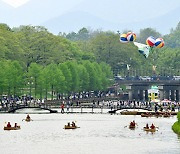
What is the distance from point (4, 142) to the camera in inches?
3620

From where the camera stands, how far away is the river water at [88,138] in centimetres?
8385

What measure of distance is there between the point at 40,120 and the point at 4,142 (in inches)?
1662

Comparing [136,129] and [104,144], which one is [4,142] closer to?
[104,144]

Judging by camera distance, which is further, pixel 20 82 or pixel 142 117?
pixel 20 82

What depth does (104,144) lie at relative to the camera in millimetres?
90125

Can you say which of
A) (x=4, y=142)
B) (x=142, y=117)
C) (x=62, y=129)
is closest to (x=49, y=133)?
(x=62, y=129)

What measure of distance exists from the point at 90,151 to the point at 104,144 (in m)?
7.53

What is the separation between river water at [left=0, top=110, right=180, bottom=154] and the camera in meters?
83.8

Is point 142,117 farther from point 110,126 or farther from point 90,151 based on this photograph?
point 90,151

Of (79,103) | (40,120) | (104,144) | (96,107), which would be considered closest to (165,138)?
(104,144)

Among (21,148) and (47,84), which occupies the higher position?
(47,84)

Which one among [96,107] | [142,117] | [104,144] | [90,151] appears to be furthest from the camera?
[96,107]

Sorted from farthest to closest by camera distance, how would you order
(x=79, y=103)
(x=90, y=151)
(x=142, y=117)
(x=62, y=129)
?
(x=79, y=103) → (x=142, y=117) → (x=62, y=129) → (x=90, y=151)

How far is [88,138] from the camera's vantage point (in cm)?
9825
